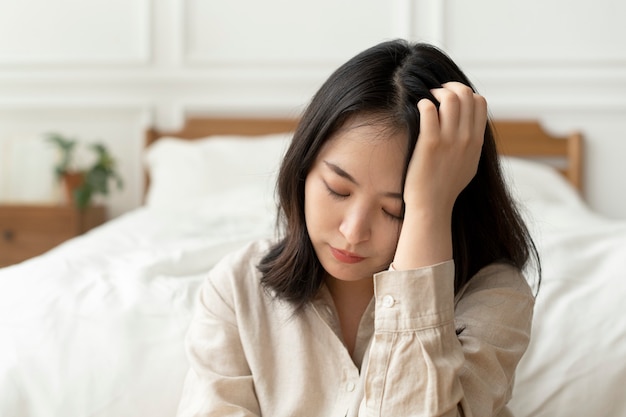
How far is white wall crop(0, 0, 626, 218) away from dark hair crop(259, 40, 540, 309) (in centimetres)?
225

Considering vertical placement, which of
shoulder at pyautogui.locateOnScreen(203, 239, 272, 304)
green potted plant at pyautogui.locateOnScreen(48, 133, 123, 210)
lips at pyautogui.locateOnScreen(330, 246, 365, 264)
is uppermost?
lips at pyautogui.locateOnScreen(330, 246, 365, 264)

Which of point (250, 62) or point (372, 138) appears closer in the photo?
point (372, 138)

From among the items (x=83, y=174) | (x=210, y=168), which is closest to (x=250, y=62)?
(x=210, y=168)

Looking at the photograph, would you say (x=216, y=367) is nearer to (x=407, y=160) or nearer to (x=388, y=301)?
(x=388, y=301)

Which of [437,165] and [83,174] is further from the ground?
[437,165]

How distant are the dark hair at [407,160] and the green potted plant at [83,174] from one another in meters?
2.19

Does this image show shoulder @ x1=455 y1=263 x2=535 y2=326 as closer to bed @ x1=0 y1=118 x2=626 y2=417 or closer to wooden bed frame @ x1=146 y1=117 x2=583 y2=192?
bed @ x1=0 y1=118 x2=626 y2=417

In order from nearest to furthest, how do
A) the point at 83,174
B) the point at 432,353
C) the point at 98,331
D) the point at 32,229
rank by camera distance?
the point at 432,353 < the point at 98,331 < the point at 32,229 < the point at 83,174

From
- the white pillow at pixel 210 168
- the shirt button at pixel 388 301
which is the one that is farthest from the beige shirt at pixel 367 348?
the white pillow at pixel 210 168

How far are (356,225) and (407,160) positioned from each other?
0.33 ft

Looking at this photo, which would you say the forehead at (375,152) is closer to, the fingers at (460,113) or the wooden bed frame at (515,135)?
the fingers at (460,113)

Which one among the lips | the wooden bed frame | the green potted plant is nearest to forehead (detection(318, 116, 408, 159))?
the lips

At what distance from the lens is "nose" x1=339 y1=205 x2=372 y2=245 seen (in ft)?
3.15

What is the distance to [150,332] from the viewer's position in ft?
4.21
